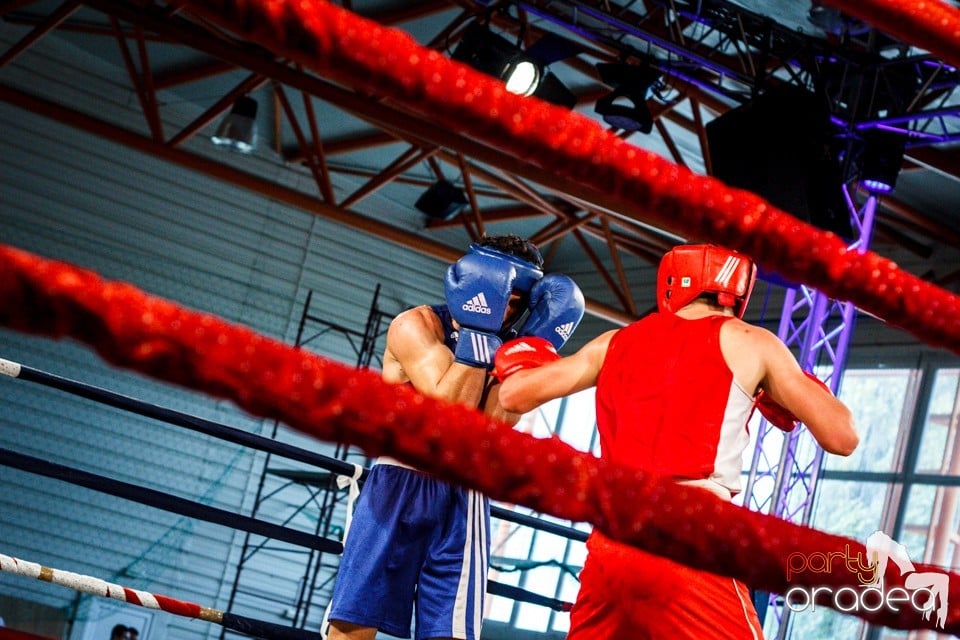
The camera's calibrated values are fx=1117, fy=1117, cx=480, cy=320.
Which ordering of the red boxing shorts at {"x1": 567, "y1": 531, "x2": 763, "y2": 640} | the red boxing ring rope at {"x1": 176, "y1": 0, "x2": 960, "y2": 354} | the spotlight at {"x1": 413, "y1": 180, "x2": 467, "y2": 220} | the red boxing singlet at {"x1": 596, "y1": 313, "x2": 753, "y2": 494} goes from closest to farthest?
the red boxing ring rope at {"x1": 176, "y1": 0, "x2": 960, "y2": 354}, the red boxing shorts at {"x1": 567, "y1": 531, "x2": 763, "y2": 640}, the red boxing singlet at {"x1": 596, "y1": 313, "x2": 753, "y2": 494}, the spotlight at {"x1": 413, "y1": 180, "x2": 467, "y2": 220}

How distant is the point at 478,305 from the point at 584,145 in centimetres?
145

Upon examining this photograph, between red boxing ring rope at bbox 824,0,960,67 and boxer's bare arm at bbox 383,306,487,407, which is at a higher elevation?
red boxing ring rope at bbox 824,0,960,67

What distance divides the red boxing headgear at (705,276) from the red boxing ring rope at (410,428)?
990 mm

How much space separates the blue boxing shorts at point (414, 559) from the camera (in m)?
2.43

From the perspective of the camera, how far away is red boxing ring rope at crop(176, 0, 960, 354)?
0.90m

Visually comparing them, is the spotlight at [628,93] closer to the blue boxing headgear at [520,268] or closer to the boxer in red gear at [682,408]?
the blue boxing headgear at [520,268]

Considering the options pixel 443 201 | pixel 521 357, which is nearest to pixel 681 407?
pixel 521 357

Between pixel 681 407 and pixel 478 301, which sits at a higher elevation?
pixel 478 301

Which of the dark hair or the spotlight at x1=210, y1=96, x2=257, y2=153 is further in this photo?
the spotlight at x1=210, y1=96, x2=257, y2=153

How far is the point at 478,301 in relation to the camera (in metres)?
2.45

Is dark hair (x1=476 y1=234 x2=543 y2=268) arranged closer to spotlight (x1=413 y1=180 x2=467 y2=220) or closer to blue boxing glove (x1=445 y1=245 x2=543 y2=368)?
blue boxing glove (x1=445 y1=245 x2=543 y2=368)

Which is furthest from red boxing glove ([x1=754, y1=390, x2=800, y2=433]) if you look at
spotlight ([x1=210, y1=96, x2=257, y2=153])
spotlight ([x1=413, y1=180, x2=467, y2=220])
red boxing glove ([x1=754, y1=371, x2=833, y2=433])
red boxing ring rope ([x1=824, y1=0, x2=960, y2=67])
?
spotlight ([x1=413, y1=180, x2=467, y2=220])

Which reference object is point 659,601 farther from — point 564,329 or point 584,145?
point 584,145

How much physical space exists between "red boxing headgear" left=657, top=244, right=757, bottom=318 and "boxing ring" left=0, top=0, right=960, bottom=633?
92 cm
